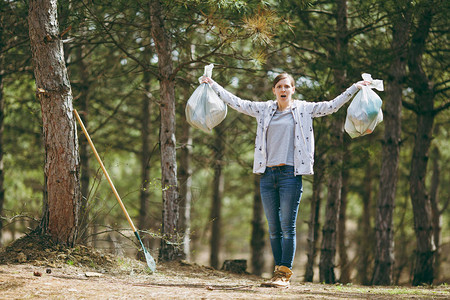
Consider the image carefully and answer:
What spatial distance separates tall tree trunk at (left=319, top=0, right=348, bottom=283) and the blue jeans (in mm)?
2885

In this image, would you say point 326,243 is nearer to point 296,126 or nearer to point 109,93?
point 296,126

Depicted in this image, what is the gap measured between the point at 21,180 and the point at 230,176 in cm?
733

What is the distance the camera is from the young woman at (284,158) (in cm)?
478

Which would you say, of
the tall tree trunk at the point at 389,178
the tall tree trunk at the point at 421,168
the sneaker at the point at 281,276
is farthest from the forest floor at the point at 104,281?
the tall tree trunk at the point at 421,168

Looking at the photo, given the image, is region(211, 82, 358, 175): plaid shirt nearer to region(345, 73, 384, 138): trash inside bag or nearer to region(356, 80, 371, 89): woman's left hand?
region(356, 80, 371, 89): woman's left hand

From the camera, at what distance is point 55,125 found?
562 centimetres

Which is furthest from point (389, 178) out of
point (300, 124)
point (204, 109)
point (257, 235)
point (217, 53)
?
point (257, 235)

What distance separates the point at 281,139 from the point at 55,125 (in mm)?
2576

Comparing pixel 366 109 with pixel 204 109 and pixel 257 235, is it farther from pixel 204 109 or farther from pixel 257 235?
pixel 257 235

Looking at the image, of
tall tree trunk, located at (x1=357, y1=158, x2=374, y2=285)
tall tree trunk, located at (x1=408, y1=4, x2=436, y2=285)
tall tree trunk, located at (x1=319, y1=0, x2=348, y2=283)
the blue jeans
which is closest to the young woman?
the blue jeans

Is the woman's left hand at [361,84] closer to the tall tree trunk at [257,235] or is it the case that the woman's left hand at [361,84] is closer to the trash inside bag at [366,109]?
the trash inside bag at [366,109]

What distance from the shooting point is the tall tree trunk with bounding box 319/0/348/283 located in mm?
7645

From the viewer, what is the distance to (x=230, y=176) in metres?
18.7

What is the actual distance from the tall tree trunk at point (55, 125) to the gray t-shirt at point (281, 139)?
232 cm
